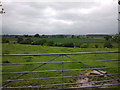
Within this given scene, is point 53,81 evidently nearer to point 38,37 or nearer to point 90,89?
point 90,89

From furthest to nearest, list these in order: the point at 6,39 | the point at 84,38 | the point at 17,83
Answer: the point at 84,38
the point at 6,39
the point at 17,83

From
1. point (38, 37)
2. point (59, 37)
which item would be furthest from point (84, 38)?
point (38, 37)

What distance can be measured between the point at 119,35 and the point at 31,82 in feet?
15.5

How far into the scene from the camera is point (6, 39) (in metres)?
33.7

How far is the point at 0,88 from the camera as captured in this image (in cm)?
568

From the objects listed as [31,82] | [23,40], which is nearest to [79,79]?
[31,82]

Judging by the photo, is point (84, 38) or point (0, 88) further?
point (84, 38)

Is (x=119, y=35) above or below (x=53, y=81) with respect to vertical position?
above

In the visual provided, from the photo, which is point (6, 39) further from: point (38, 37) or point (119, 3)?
point (119, 3)

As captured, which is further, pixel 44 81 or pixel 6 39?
pixel 6 39

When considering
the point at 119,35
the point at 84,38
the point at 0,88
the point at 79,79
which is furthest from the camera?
the point at 84,38

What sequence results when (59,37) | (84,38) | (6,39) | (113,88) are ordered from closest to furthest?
(113,88), (6,39), (59,37), (84,38)

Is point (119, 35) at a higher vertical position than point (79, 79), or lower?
higher

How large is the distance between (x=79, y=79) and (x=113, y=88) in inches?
115
